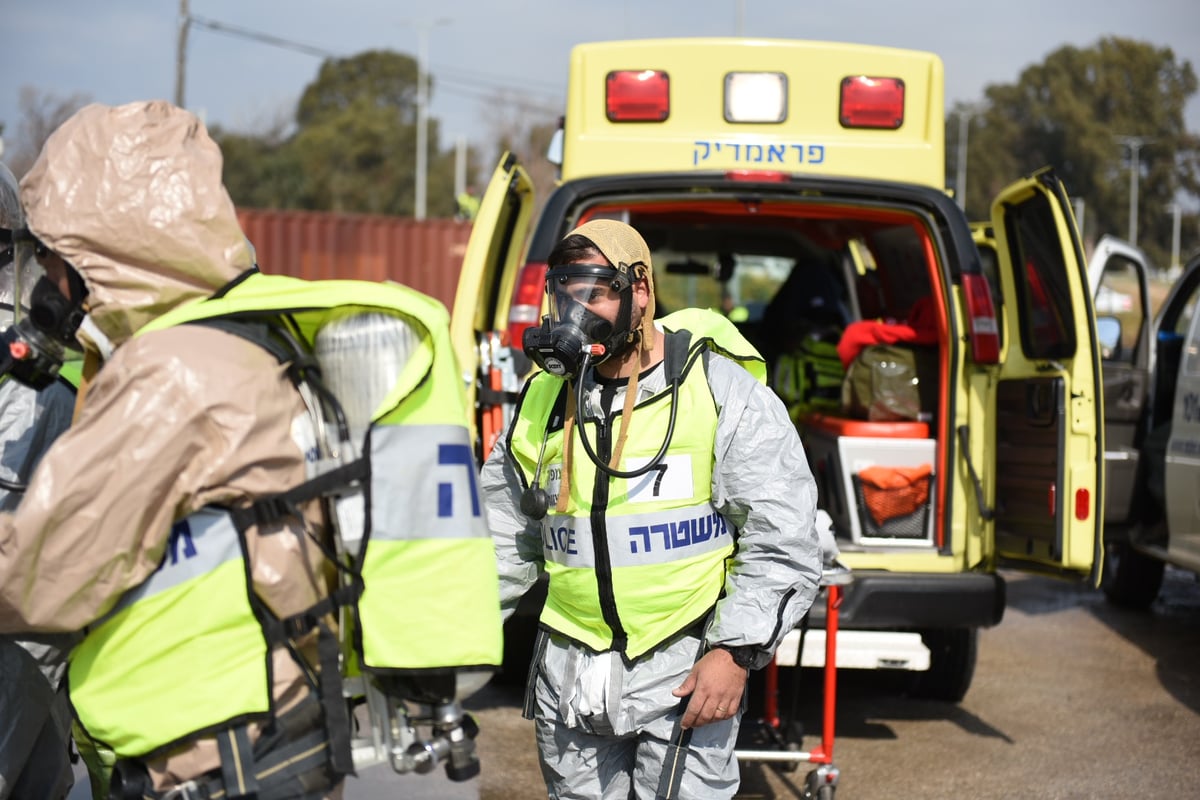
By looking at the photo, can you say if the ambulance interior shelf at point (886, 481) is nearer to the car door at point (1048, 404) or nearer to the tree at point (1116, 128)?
the car door at point (1048, 404)

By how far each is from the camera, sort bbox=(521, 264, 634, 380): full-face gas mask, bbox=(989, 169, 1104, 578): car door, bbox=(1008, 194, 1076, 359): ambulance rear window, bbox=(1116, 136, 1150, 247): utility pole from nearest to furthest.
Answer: bbox=(521, 264, 634, 380): full-face gas mask
bbox=(989, 169, 1104, 578): car door
bbox=(1008, 194, 1076, 359): ambulance rear window
bbox=(1116, 136, 1150, 247): utility pole

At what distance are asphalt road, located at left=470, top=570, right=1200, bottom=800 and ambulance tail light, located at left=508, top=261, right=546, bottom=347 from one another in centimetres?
167

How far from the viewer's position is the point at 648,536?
2803 millimetres

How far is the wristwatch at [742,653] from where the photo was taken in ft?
8.89

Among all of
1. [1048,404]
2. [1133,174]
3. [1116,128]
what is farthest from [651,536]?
[1116,128]

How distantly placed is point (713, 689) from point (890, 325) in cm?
306

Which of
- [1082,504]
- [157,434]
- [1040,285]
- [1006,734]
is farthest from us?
[1006,734]

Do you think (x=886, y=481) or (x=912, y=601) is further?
(x=886, y=481)

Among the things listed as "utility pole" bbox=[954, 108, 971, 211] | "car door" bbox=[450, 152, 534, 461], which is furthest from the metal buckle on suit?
"utility pole" bbox=[954, 108, 971, 211]

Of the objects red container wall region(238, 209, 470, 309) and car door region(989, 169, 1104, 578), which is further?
red container wall region(238, 209, 470, 309)

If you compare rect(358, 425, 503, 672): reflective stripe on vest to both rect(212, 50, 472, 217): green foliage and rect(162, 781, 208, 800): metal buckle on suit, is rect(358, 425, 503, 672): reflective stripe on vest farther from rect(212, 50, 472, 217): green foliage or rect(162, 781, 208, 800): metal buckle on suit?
rect(212, 50, 472, 217): green foliage

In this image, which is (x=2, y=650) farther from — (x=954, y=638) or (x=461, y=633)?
(x=954, y=638)

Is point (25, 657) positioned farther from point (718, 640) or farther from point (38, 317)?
point (718, 640)

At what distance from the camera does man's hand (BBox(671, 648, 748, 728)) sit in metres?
2.68
